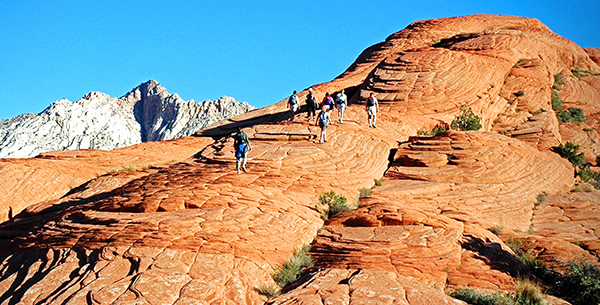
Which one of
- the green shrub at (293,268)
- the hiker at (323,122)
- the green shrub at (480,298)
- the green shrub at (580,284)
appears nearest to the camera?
the green shrub at (480,298)

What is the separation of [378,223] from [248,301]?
5.30m

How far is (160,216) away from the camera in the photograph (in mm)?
15984

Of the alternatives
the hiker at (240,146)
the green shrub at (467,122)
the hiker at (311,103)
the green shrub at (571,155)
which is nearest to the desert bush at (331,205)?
the hiker at (240,146)

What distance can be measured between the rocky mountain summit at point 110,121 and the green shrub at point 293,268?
34.0 meters

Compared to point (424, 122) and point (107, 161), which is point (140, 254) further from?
point (424, 122)

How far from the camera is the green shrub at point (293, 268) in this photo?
1460 cm

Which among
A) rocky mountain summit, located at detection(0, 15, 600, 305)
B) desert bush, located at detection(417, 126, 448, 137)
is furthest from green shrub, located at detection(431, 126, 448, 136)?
rocky mountain summit, located at detection(0, 15, 600, 305)

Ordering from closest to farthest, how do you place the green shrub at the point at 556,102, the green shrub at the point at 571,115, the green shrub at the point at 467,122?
the green shrub at the point at 467,122, the green shrub at the point at 571,115, the green shrub at the point at 556,102

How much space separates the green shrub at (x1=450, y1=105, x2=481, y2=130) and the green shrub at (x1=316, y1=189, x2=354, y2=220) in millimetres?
14345

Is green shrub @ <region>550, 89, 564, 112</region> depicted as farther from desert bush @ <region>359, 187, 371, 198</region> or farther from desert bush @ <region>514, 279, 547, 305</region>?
desert bush @ <region>514, 279, 547, 305</region>

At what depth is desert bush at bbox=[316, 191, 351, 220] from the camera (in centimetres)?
1852

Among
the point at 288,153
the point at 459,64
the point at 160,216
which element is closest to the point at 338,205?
the point at 288,153

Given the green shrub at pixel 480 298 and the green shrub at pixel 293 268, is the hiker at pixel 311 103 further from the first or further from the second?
the green shrub at pixel 480 298

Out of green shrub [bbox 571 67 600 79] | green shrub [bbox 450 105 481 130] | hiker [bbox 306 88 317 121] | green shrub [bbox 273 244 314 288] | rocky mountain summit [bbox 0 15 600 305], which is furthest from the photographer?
green shrub [bbox 571 67 600 79]
